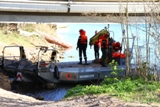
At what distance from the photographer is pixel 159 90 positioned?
1198 cm

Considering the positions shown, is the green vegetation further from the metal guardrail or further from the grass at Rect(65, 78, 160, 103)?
the metal guardrail

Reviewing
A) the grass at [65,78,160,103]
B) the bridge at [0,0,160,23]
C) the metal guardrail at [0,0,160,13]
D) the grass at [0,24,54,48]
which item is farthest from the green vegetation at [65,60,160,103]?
the grass at [0,24,54,48]

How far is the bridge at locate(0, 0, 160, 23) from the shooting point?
938 inches

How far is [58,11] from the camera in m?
24.5

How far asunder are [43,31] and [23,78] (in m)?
33.7

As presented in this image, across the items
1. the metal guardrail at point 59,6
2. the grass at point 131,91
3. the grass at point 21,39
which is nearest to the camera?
the grass at point 131,91

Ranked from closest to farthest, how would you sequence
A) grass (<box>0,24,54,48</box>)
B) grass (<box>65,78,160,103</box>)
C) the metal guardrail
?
grass (<box>65,78,160,103</box>), the metal guardrail, grass (<box>0,24,54,48</box>)

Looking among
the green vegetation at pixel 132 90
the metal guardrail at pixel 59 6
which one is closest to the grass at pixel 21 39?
the metal guardrail at pixel 59 6

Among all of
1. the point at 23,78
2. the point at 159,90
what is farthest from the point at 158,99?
the point at 23,78

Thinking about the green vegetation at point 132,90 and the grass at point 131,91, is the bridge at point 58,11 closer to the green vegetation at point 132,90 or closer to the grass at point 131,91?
the green vegetation at point 132,90

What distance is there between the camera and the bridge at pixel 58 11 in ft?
78.2

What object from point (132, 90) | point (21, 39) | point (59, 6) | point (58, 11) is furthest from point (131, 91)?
point (21, 39)

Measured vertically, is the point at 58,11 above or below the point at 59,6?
below

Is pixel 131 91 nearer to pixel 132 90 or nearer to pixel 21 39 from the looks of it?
pixel 132 90
